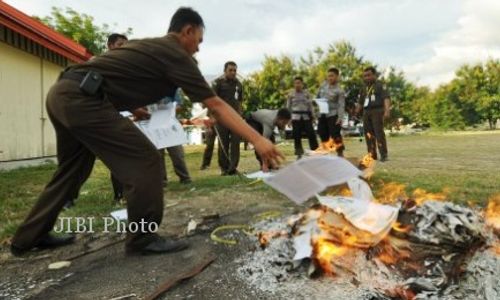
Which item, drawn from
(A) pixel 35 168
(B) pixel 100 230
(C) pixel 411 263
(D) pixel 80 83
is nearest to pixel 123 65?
(D) pixel 80 83

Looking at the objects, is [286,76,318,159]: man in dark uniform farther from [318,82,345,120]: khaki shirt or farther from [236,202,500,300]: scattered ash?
[236,202,500,300]: scattered ash

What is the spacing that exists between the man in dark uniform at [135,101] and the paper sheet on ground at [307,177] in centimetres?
47

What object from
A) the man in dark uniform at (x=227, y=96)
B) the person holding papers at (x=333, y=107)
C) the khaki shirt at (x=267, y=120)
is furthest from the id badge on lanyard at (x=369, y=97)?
the man in dark uniform at (x=227, y=96)

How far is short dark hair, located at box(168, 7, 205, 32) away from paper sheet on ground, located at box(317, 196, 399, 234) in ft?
5.52

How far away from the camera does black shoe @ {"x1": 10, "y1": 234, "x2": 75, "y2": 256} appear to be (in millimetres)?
3623

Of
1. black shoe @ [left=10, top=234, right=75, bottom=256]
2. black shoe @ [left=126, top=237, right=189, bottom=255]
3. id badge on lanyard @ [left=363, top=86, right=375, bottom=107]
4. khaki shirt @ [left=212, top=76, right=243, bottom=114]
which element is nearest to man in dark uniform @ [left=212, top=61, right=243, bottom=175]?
khaki shirt @ [left=212, top=76, right=243, bottom=114]

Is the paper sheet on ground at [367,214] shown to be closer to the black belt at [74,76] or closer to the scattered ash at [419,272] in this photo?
the scattered ash at [419,272]

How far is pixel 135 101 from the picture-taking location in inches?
136

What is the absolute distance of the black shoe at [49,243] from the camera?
3623 millimetres

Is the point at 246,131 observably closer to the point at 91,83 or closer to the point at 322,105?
the point at 91,83

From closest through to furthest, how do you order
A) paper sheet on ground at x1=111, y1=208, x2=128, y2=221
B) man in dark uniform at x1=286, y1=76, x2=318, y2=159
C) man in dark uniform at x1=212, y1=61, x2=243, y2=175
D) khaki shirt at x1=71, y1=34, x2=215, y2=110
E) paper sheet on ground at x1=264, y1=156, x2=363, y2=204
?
paper sheet on ground at x1=264, y1=156, x2=363, y2=204 → khaki shirt at x1=71, y1=34, x2=215, y2=110 → paper sheet on ground at x1=111, y1=208, x2=128, y2=221 → man in dark uniform at x1=212, y1=61, x2=243, y2=175 → man in dark uniform at x1=286, y1=76, x2=318, y2=159

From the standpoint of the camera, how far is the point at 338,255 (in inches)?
115

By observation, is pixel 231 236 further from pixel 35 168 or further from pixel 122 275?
pixel 35 168

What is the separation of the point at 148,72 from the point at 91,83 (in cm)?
41
